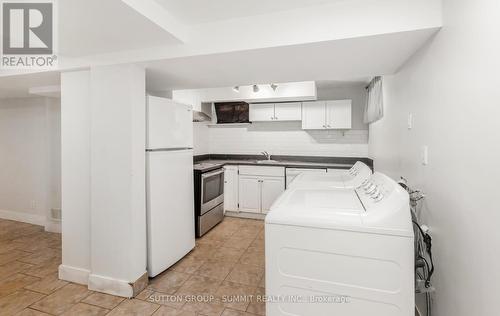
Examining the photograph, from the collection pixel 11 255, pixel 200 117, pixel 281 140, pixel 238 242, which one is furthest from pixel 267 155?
pixel 11 255

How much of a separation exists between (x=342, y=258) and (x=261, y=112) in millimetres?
3524

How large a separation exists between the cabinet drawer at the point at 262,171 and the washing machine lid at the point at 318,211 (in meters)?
2.34

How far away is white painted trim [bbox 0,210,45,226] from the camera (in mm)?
3959

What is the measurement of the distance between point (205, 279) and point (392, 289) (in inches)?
67.8

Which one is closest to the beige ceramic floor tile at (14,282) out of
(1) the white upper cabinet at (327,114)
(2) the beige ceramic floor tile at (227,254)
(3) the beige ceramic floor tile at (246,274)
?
(2) the beige ceramic floor tile at (227,254)

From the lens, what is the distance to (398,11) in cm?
146

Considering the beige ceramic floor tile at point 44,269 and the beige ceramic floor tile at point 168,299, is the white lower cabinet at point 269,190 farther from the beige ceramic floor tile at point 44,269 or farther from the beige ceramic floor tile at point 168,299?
the beige ceramic floor tile at point 44,269

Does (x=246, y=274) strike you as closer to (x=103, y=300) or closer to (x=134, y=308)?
(x=134, y=308)

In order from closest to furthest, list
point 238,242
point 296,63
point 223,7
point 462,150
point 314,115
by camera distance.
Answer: point 462,150, point 223,7, point 296,63, point 238,242, point 314,115

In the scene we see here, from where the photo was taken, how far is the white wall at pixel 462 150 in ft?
3.35

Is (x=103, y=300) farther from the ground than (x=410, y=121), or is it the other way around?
(x=410, y=121)

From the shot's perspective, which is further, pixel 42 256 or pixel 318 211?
pixel 42 256

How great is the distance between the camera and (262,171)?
4234mm

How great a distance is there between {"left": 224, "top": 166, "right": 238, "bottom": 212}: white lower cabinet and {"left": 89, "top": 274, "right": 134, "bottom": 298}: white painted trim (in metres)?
2.39
